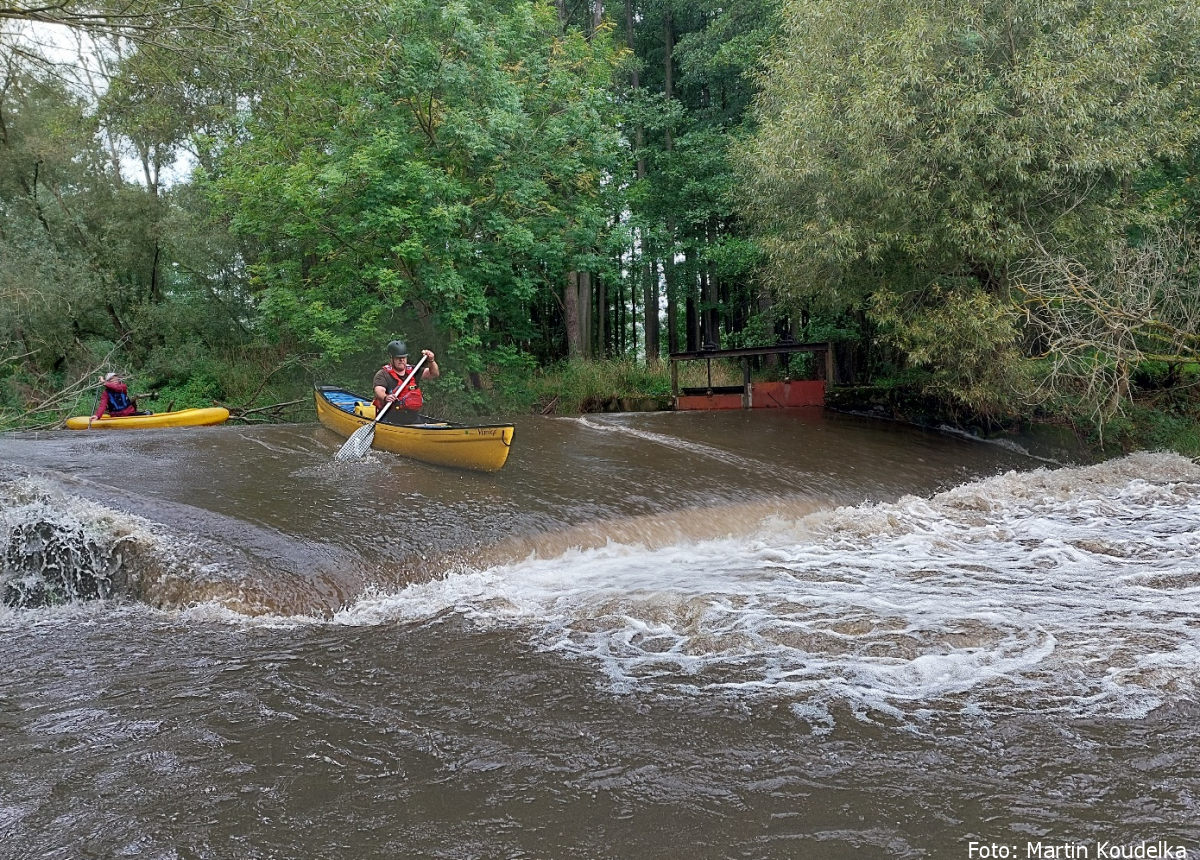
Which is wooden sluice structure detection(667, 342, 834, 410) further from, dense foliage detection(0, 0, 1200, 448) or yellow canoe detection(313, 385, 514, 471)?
yellow canoe detection(313, 385, 514, 471)

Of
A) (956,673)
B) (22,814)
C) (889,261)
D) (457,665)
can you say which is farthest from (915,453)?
(22,814)

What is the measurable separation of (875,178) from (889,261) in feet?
5.31

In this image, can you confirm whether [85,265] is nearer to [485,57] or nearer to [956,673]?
[485,57]

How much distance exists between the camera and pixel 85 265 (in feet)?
66.6

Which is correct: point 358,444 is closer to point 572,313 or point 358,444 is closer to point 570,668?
point 570,668

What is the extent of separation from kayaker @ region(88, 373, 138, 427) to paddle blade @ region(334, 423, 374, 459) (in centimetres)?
551

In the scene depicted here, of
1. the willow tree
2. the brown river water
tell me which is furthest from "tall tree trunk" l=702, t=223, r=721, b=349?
the brown river water

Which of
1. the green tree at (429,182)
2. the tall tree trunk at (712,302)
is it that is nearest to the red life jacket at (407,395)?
the green tree at (429,182)

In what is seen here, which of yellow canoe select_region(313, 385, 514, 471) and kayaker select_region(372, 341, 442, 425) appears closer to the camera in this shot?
yellow canoe select_region(313, 385, 514, 471)

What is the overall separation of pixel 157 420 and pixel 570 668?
10.7 m

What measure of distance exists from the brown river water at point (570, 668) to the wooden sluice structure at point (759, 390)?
780cm

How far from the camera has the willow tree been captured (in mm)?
12039

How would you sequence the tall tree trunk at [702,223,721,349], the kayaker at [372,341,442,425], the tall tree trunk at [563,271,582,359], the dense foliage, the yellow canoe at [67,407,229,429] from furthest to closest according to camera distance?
1. the tall tree trunk at [702,223,721,349]
2. the tall tree trunk at [563,271,582,359]
3. the yellow canoe at [67,407,229,429]
4. the dense foliage
5. the kayaker at [372,341,442,425]

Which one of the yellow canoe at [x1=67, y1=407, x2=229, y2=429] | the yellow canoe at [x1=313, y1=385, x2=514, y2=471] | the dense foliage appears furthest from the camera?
the yellow canoe at [x1=67, y1=407, x2=229, y2=429]
